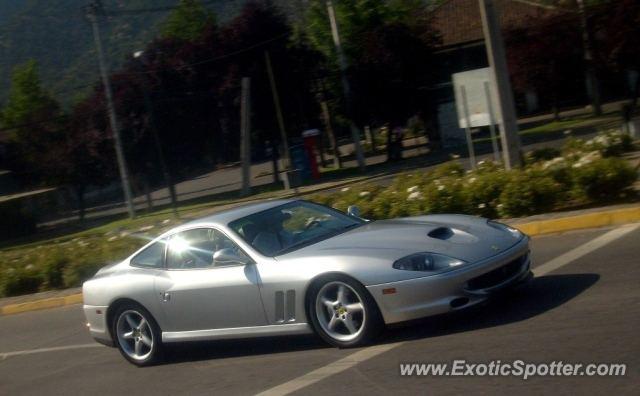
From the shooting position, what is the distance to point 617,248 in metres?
9.64

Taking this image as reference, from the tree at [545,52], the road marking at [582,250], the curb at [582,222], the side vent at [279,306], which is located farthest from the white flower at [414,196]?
the tree at [545,52]

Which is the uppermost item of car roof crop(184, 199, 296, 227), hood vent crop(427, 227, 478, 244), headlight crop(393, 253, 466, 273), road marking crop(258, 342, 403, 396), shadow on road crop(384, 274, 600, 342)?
car roof crop(184, 199, 296, 227)

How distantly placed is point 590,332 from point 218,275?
3.14 meters

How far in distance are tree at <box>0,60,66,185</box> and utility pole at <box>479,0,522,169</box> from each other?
87.9ft

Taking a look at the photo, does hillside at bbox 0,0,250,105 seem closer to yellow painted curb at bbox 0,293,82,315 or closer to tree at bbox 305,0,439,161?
tree at bbox 305,0,439,161

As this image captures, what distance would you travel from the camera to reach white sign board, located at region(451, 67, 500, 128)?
16.0 metres

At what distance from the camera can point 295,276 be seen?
754 centimetres

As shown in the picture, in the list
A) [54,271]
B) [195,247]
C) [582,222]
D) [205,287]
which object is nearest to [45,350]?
[195,247]

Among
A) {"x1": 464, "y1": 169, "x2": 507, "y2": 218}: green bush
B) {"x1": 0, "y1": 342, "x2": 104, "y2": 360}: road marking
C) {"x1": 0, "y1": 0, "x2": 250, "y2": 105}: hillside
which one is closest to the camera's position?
{"x1": 0, "y1": 342, "x2": 104, "y2": 360}: road marking

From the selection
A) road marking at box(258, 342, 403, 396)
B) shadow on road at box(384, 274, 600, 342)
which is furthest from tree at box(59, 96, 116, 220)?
road marking at box(258, 342, 403, 396)

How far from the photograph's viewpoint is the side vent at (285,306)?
7.57m

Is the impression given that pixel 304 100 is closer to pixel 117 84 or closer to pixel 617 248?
pixel 117 84

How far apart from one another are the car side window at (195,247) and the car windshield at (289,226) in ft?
0.56

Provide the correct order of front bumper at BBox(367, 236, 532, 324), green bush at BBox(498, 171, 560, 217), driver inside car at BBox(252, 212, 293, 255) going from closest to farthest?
1. front bumper at BBox(367, 236, 532, 324)
2. driver inside car at BBox(252, 212, 293, 255)
3. green bush at BBox(498, 171, 560, 217)
